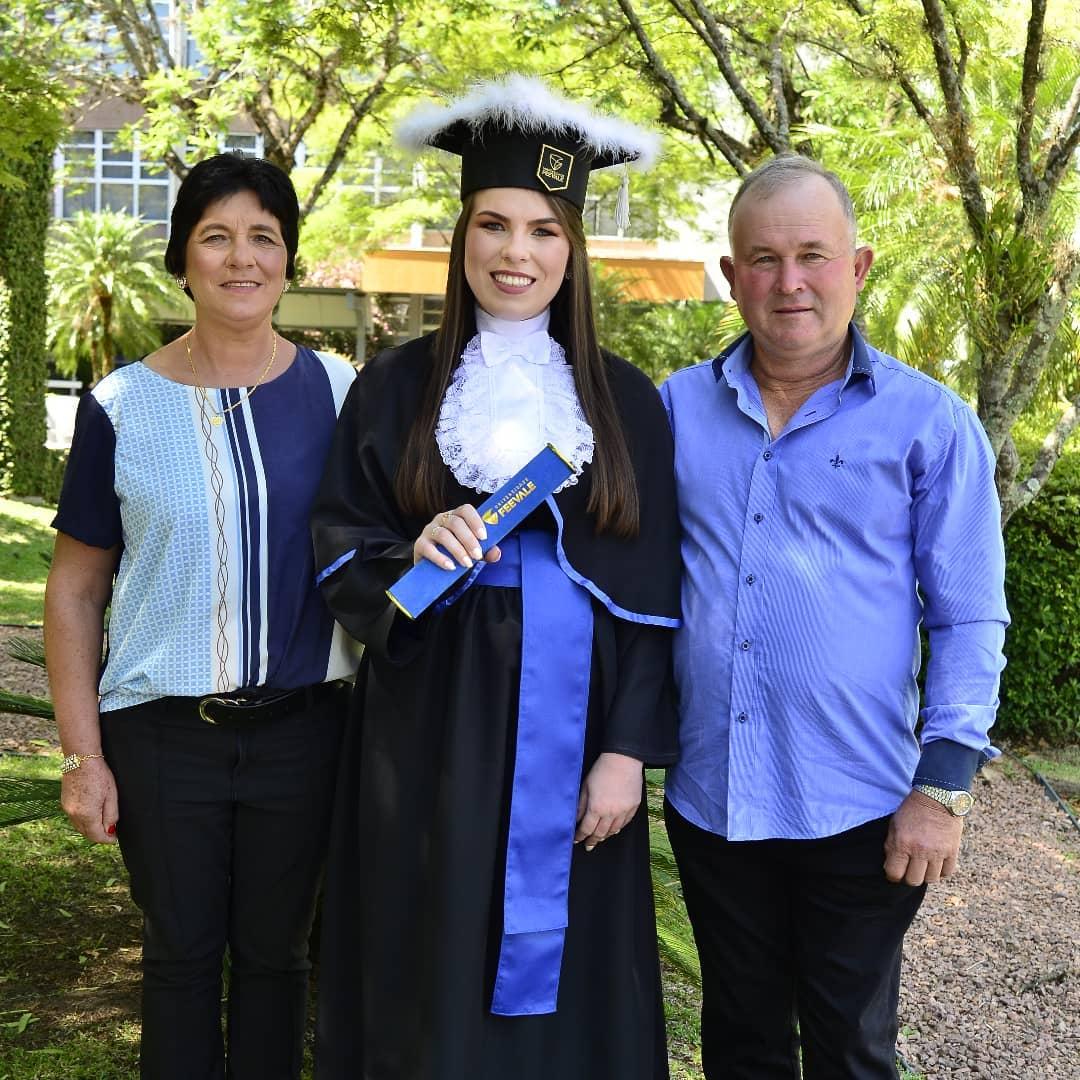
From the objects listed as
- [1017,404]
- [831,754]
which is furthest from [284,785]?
[1017,404]

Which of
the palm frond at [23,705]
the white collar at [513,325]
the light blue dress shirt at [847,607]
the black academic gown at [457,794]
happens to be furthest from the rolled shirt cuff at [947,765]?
the palm frond at [23,705]

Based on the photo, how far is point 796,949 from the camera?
8.19 feet

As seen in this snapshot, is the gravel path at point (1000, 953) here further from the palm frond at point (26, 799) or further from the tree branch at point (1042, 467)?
the palm frond at point (26, 799)

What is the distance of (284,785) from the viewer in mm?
2514

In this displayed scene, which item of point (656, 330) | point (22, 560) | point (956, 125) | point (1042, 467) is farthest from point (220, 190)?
point (656, 330)

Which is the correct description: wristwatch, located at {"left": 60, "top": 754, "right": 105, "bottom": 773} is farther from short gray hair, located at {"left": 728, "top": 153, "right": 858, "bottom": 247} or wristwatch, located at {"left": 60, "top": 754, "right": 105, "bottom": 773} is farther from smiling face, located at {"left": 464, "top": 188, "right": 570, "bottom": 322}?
short gray hair, located at {"left": 728, "top": 153, "right": 858, "bottom": 247}

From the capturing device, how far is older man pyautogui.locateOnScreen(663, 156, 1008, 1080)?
2.33m

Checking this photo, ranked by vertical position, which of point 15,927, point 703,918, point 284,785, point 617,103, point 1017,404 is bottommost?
point 15,927

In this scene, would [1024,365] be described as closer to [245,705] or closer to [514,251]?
[514,251]

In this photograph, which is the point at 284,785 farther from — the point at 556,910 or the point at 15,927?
the point at 15,927

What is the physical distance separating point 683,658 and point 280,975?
108cm

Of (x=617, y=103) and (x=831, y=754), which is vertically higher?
(x=617, y=103)

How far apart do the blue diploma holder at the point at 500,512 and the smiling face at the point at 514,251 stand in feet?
1.27

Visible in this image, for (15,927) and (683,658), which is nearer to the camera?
(683,658)
